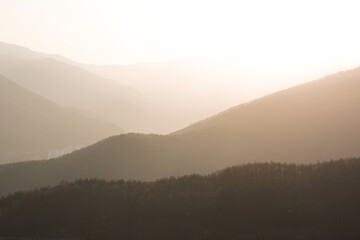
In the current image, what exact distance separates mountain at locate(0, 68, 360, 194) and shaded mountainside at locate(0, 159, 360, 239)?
3736cm

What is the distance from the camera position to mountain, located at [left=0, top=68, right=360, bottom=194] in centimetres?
7306

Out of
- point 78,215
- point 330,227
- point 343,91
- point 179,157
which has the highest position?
point 343,91

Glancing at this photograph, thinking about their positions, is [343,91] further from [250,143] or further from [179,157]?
[179,157]

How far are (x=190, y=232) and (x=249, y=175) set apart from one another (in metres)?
9.13

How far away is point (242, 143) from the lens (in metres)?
81.6

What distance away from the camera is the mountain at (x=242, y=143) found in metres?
73.1

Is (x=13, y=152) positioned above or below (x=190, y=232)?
above

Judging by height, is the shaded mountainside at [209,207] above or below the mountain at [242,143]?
below

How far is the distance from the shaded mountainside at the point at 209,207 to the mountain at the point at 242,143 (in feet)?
123

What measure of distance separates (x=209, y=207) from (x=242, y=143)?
52540 millimetres

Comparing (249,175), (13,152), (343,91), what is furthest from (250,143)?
(13,152)

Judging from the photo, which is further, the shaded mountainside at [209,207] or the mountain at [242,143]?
the mountain at [242,143]

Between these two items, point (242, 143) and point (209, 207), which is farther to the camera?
point (242, 143)

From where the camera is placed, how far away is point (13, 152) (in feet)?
593
